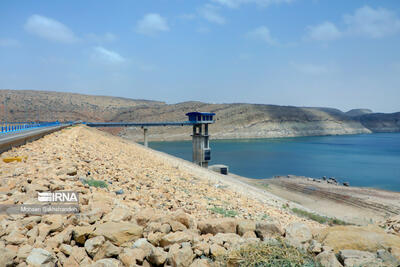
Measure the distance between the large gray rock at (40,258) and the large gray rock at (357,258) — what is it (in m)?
4.25

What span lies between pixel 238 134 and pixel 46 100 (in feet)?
322

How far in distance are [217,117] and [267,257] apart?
126m

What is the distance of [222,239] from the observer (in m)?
4.68

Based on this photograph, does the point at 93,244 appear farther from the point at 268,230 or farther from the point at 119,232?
the point at 268,230

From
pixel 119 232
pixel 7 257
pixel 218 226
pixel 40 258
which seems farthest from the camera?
pixel 218 226

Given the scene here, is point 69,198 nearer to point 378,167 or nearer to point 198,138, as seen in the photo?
point 198,138

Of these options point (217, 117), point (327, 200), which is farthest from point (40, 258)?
point (217, 117)

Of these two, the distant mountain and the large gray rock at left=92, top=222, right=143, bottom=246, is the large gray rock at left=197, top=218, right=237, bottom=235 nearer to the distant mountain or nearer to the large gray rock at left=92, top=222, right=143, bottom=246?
the large gray rock at left=92, top=222, right=143, bottom=246

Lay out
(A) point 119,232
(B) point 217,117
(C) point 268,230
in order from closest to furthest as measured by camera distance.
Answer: (A) point 119,232
(C) point 268,230
(B) point 217,117

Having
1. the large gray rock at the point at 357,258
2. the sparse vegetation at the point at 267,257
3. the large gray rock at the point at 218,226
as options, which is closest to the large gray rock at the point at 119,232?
the large gray rock at the point at 218,226

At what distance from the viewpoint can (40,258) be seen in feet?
12.0

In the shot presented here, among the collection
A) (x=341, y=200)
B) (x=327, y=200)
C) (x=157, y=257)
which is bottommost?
(x=327, y=200)

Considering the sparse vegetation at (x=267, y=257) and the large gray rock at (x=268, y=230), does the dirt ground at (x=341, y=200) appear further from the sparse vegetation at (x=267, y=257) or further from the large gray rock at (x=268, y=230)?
the sparse vegetation at (x=267, y=257)

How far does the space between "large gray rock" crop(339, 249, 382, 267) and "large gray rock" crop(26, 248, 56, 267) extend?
4.25m
